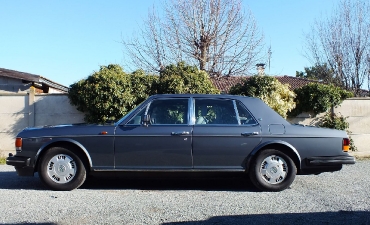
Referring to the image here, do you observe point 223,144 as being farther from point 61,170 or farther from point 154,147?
point 61,170

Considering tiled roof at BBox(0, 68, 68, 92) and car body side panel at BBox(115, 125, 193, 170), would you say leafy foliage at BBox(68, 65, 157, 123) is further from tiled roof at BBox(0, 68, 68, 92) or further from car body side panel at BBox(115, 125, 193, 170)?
car body side panel at BBox(115, 125, 193, 170)

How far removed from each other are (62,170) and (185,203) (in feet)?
7.04

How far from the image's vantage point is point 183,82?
1134 centimetres

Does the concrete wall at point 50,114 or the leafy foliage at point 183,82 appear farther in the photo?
the concrete wall at point 50,114

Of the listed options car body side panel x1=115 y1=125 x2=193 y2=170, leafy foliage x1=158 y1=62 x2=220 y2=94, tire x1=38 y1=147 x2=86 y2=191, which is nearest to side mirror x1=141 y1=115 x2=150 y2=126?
car body side panel x1=115 y1=125 x2=193 y2=170

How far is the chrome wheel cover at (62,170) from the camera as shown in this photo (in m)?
6.83

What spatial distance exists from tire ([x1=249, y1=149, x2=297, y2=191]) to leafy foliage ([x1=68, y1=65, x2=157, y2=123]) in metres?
5.31

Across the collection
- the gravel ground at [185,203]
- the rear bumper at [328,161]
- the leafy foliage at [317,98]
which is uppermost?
the leafy foliage at [317,98]

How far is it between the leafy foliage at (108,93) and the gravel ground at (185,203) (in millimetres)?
3537

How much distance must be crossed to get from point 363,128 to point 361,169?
2.74 m

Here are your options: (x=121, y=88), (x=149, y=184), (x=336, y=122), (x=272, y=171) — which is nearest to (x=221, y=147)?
(x=272, y=171)

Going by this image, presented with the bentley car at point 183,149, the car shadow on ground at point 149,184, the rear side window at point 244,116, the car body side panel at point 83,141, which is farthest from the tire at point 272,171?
the car body side panel at point 83,141

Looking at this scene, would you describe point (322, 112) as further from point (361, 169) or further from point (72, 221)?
point (72, 221)

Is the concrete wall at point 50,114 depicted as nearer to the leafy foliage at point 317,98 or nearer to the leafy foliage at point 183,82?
the leafy foliage at point 317,98
